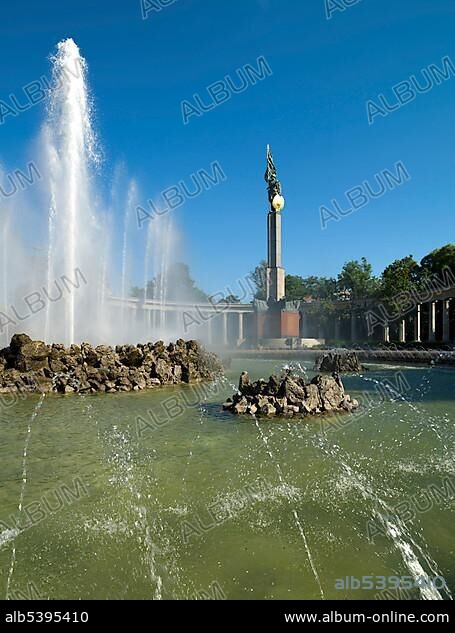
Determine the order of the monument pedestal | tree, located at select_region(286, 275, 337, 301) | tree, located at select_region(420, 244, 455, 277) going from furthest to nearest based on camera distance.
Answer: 1. tree, located at select_region(286, 275, 337, 301)
2. the monument pedestal
3. tree, located at select_region(420, 244, 455, 277)

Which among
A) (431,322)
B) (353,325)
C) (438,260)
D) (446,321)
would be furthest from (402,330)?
(438,260)

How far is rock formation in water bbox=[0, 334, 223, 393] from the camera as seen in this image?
18375 mm

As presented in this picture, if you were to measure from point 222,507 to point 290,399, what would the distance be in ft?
24.0

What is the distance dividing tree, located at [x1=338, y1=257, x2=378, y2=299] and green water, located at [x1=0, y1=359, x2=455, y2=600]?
73324 millimetres

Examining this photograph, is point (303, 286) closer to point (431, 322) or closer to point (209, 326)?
point (209, 326)

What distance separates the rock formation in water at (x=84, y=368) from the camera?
1838 centimetres

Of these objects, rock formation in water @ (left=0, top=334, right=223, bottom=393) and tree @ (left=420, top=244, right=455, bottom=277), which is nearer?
rock formation in water @ (left=0, top=334, right=223, bottom=393)

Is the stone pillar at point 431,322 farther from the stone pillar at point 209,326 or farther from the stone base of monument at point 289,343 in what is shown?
the stone pillar at point 209,326

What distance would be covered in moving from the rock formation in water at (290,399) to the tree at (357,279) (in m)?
69.5

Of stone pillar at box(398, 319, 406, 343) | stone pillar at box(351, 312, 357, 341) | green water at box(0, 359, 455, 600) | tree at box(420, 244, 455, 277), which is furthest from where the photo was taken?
stone pillar at box(351, 312, 357, 341)

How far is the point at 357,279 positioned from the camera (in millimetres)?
84812
